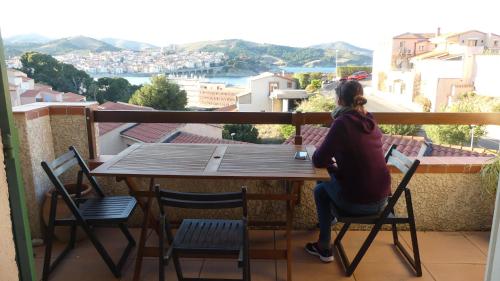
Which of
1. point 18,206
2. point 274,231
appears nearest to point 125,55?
point 274,231

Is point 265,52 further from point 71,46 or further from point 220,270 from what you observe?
point 220,270

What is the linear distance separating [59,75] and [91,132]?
8.36 metres

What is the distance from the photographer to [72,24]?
12.7 metres

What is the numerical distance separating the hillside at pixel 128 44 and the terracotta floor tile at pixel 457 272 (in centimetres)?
765

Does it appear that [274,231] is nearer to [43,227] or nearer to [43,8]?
[43,227]

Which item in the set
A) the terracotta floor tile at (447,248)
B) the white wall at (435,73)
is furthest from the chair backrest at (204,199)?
the white wall at (435,73)

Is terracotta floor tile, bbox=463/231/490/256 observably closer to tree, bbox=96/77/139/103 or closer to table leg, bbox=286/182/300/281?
table leg, bbox=286/182/300/281

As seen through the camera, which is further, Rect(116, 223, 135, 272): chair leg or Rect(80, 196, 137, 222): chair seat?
Rect(116, 223, 135, 272): chair leg

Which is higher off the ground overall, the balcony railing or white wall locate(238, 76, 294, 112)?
the balcony railing

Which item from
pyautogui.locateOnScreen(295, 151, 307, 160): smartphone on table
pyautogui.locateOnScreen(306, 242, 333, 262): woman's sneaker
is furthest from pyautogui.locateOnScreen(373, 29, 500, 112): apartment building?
pyautogui.locateOnScreen(295, 151, 307, 160): smartphone on table

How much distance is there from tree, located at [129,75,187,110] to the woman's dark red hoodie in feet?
38.3

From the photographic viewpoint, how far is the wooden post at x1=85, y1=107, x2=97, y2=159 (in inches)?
122

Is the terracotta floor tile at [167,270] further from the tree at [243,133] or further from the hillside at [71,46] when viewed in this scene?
the hillside at [71,46]

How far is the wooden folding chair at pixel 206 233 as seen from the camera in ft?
6.32
